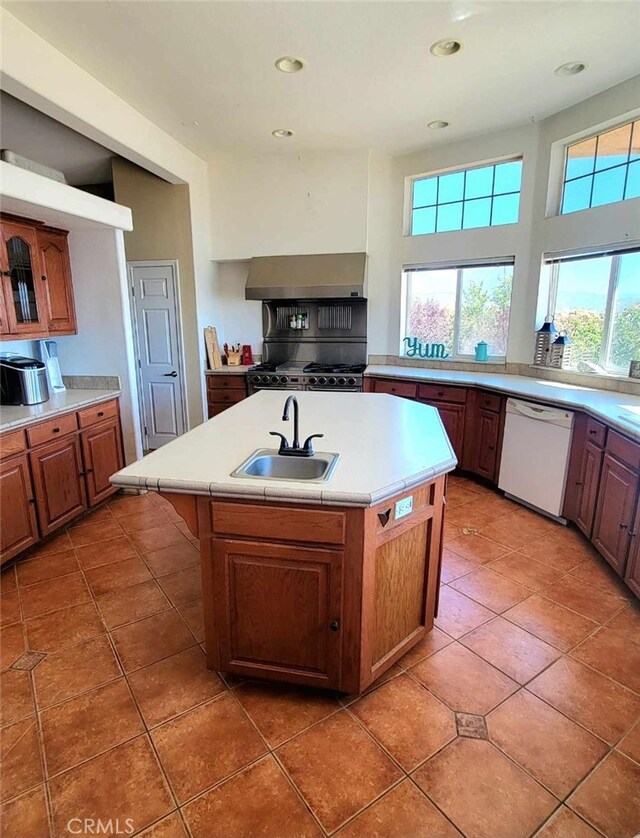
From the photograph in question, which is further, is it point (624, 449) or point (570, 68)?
point (570, 68)

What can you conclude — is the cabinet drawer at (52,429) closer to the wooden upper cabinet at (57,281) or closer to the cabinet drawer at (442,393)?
the wooden upper cabinet at (57,281)

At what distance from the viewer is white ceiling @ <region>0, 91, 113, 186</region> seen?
3.20m

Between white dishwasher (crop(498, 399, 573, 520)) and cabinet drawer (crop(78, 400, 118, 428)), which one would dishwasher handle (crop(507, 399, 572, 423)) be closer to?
white dishwasher (crop(498, 399, 573, 520))

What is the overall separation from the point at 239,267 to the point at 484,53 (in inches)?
123

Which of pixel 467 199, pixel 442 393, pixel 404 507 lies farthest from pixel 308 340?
pixel 404 507

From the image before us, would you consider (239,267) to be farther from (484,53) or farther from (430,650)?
(430,650)

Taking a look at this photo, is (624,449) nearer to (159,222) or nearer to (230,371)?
(230,371)

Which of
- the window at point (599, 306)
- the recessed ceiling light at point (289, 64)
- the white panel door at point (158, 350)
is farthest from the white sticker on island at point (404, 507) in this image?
the white panel door at point (158, 350)

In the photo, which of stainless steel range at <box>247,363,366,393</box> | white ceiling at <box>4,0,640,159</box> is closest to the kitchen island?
white ceiling at <box>4,0,640,159</box>

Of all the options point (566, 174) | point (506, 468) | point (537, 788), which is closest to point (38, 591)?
point (537, 788)

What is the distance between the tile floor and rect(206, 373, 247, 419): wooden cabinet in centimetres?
252

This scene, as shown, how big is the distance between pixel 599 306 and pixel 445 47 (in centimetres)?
219

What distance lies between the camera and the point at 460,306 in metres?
4.57

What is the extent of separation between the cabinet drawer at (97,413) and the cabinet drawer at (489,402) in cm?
311
